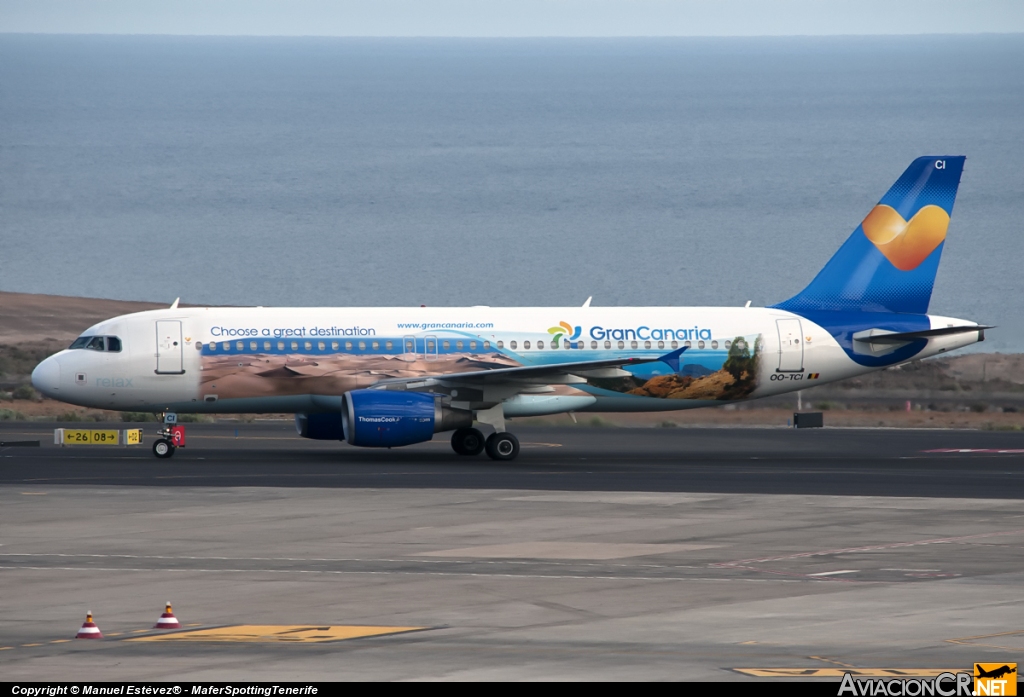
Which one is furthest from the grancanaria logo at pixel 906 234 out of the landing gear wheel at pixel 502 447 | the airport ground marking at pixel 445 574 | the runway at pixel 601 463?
the airport ground marking at pixel 445 574

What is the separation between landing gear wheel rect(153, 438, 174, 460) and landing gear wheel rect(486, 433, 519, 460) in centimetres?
819

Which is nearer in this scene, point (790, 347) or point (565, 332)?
point (565, 332)

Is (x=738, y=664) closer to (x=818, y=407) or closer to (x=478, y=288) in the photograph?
(x=818, y=407)

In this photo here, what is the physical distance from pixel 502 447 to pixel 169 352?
8.78 m

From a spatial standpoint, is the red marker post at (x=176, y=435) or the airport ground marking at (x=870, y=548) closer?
the airport ground marking at (x=870, y=548)

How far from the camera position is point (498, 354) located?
39.2 m

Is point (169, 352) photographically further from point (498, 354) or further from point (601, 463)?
point (601, 463)

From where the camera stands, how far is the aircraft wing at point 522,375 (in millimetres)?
37125

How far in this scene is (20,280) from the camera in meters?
178

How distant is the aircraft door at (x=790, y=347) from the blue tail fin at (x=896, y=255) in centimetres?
100

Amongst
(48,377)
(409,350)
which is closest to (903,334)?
(409,350)

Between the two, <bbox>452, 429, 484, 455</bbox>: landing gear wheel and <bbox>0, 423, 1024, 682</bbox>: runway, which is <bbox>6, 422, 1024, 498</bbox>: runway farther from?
<bbox>452, 429, 484, 455</bbox>: landing gear wheel

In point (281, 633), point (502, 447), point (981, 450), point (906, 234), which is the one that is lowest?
point (281, 633)

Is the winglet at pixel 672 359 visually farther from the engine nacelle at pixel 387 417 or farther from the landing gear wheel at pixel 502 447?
the engine nacelle at pixel 387 417
